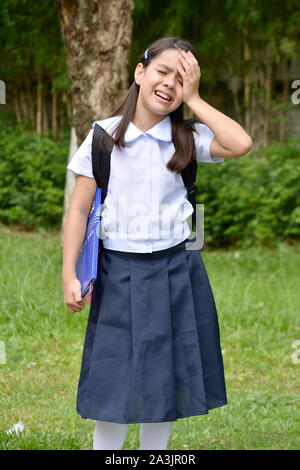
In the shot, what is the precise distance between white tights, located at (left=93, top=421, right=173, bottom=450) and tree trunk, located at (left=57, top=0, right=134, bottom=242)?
314cm

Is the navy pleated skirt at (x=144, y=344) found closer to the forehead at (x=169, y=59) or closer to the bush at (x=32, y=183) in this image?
the forehead at (x=169, y=59)

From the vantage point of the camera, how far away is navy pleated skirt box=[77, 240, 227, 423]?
2.23 metres

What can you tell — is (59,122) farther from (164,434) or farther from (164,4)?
(164,434)

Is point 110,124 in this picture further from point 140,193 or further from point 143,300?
point 143,300

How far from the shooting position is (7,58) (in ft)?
33.6

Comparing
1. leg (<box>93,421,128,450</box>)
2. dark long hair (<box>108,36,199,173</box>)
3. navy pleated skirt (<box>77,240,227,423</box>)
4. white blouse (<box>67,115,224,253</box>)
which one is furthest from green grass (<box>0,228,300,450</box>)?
dark long hair (<box>108,36,199,173</box>)

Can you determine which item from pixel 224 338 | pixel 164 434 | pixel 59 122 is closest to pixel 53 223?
pixel 59 122

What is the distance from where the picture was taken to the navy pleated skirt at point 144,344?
7.32 feet

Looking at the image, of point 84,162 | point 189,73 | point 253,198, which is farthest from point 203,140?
point 253,198

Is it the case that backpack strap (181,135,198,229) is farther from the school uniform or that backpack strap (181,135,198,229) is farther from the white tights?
the white tights

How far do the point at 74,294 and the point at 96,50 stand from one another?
10.4 ft

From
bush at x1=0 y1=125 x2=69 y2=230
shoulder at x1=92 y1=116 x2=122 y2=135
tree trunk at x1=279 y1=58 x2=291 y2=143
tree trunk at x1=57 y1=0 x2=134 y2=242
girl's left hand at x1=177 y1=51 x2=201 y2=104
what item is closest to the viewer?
girl's left hand at x1=177 y1=51 x2=201 y2=104

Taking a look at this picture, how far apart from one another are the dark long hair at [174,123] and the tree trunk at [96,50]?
113 inches

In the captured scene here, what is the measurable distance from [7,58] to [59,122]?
106cm
